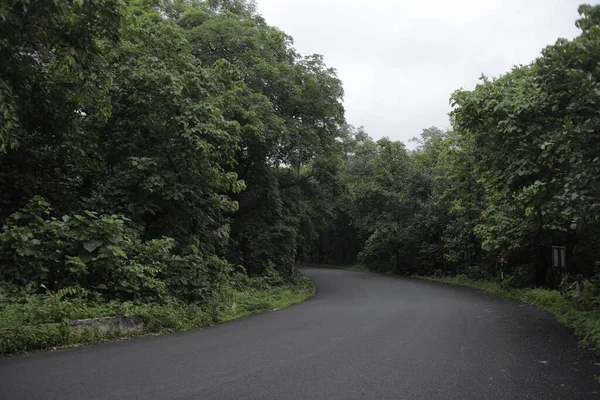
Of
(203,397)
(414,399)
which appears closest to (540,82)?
(414,399)

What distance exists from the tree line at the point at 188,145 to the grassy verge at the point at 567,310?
1.53 metres

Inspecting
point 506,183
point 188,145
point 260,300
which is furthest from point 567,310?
point 188,145

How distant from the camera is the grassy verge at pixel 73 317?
21.6 ft

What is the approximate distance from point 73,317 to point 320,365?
412 cm

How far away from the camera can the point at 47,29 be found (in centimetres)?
730

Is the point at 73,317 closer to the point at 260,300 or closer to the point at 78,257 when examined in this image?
the point at 78,257

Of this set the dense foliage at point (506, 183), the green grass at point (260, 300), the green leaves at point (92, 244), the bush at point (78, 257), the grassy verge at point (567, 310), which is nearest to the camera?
the dense foliage at point (506, 183)

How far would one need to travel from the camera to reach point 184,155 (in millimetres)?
12234

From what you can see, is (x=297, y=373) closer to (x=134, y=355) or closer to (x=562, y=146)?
(x=134, y=355)

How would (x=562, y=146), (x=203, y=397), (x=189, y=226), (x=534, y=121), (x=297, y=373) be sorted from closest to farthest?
(x=203, y=397) → (x=297, y=373) → (x=562, y=146) → (x=534, y=121) → (x=189, y=226)

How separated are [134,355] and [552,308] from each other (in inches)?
469

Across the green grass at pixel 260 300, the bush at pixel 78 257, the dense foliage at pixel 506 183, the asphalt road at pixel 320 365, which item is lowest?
the green grass at pixel 260 300

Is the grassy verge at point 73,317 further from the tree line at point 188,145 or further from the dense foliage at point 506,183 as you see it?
the dense foliage at point 506,183

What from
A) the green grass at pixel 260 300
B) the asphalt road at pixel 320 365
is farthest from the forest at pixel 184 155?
the asphalt road at pixel 320 365
